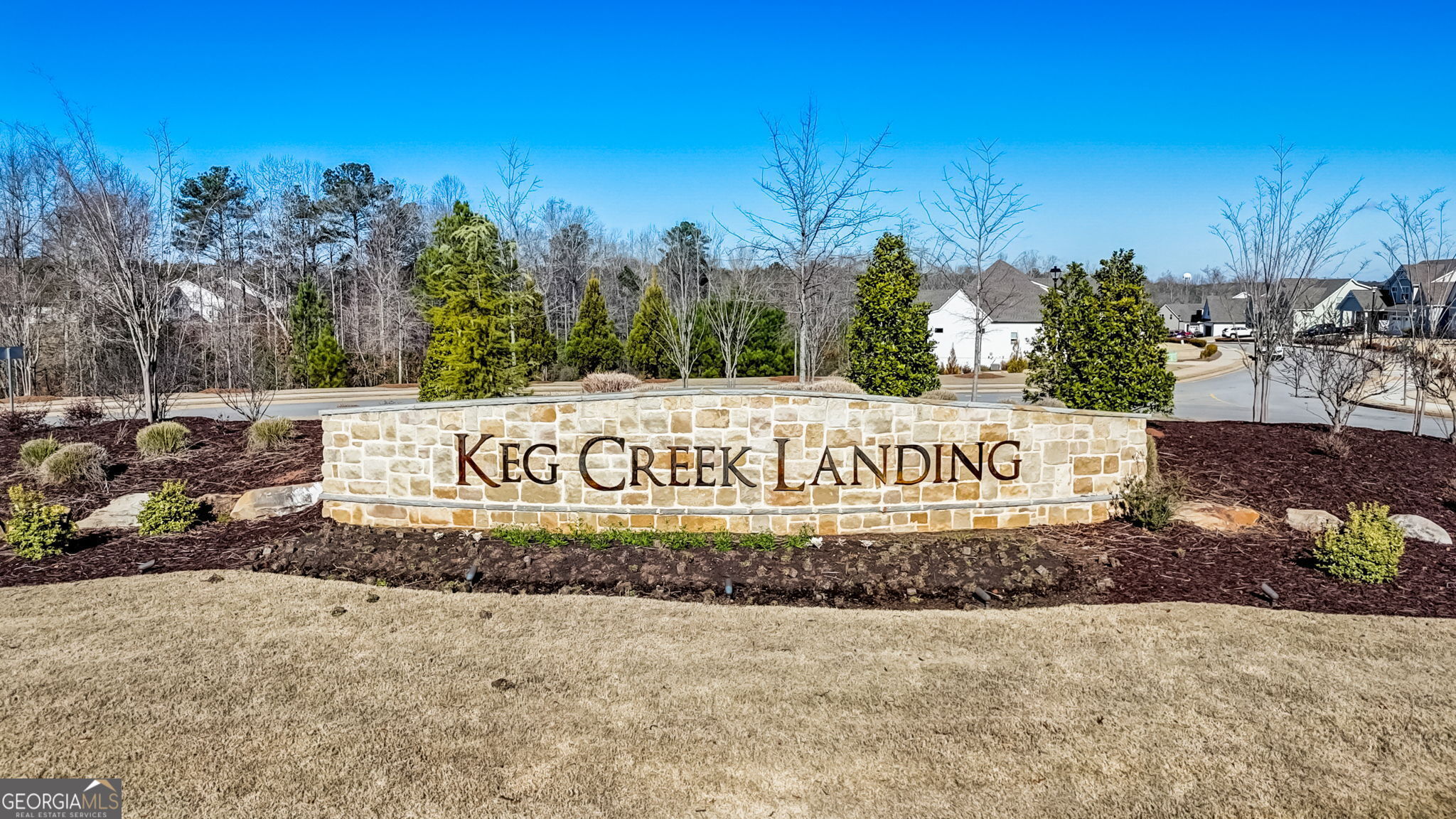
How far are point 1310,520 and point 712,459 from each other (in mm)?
6086

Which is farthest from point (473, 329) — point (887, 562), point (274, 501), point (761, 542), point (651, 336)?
point (651, 336)

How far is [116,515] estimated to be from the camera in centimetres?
872

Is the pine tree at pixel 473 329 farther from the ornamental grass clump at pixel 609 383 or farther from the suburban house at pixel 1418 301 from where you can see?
the suburban house at pixel 1418 301

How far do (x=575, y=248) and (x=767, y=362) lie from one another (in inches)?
880

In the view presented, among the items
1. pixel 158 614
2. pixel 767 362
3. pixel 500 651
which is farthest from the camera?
pixel 767 362

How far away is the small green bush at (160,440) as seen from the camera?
436 inches

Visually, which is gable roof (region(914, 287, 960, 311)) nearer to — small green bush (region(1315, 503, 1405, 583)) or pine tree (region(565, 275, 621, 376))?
pine tree (region(565, 275, 621, 376))

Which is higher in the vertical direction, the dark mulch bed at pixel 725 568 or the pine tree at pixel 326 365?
the pine tree at pixel 326 365

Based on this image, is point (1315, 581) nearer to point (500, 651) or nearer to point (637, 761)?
point (637, 761)

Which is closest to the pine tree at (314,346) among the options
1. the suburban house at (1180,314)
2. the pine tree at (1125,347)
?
the pine tree at (1125,347)

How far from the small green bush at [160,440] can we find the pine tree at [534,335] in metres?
14.4

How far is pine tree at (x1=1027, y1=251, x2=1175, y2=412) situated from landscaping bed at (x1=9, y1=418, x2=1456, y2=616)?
11.8 ft

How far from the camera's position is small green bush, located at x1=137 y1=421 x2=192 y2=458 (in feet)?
36.4

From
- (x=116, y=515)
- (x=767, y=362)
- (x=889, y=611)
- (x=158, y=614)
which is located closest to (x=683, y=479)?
(x=889, y=611)
